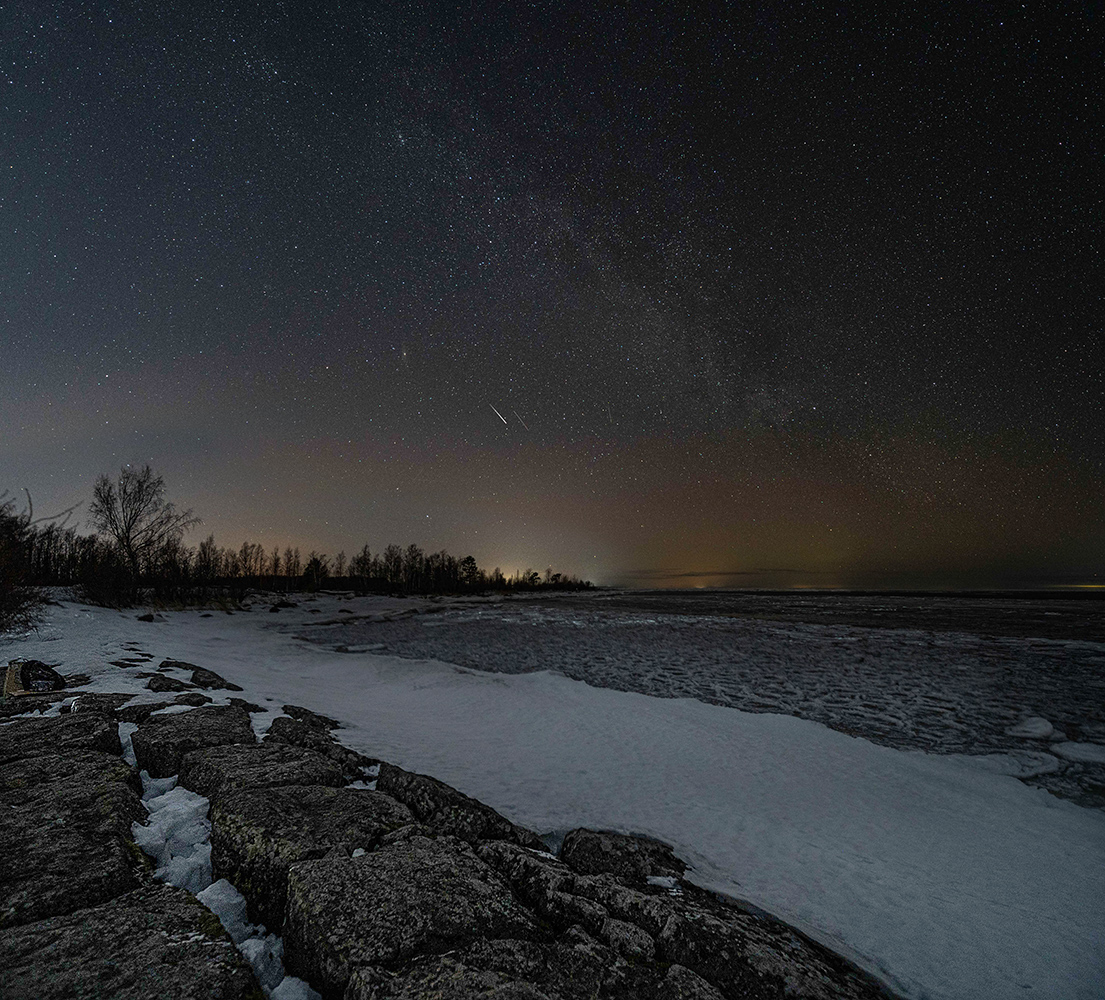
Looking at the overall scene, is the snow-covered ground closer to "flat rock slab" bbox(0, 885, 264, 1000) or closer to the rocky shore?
the rocky shore

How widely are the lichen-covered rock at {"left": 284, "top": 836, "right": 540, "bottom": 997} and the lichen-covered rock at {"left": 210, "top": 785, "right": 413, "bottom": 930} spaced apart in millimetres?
202

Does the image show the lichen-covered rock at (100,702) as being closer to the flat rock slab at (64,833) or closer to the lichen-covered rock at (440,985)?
the flat rock slab at (64,833)

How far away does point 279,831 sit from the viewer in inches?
97.3

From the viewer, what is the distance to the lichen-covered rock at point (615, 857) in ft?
11.0

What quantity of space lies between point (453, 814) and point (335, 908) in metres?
1.74

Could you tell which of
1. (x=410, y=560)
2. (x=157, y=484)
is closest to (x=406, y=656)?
(x=157, y=484)

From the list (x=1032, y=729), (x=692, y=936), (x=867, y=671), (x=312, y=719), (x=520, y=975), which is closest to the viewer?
(x=520, y=975)

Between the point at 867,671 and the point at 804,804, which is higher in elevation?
the point at 804,804

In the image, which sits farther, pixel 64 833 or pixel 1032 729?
pixel 1032 729

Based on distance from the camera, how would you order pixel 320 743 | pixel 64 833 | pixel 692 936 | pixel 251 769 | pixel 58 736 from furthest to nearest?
pixel 320 743
pixel 58 736
pixel 251 769
pixel 64 833
pixel 692 936

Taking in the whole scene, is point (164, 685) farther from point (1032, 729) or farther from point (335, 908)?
point (1032, 729)

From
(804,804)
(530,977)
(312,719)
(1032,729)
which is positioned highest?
(530,977)

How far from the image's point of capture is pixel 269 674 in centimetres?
1078

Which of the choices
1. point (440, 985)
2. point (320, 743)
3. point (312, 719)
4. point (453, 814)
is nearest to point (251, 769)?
point (453, 814)
